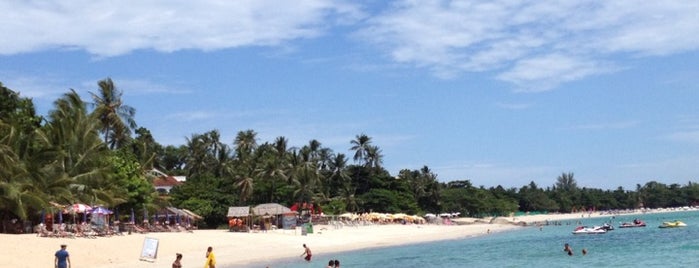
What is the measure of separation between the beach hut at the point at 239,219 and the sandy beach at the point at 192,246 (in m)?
2.15

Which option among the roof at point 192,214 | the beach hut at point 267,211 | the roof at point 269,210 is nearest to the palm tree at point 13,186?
the roof at point 192,214

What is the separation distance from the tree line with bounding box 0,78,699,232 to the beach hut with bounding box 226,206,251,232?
3.20m

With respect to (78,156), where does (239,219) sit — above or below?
below

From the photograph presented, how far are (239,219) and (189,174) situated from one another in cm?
2925

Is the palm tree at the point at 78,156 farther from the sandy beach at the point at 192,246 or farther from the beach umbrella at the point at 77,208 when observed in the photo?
the sandy beach at the point at 192,246

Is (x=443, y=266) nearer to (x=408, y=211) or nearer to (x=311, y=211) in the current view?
(x=311, y=211)

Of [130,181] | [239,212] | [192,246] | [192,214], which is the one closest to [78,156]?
[130,181]

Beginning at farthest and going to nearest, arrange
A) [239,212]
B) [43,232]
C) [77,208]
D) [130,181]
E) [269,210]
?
[269,210]
[239,212]
[130,181]
[77,208]
[43,232]

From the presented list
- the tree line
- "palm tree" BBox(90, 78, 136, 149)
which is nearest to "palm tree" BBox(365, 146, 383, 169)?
the tree line

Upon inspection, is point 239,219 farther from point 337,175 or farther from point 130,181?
point 337,175

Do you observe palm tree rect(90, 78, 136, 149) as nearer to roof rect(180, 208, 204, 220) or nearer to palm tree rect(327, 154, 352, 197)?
roof rect(180, 208, 204, 220)

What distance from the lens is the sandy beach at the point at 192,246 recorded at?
26562 millimetres

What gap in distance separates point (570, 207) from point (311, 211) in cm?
9385

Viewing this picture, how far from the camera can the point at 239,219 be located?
180 ft
